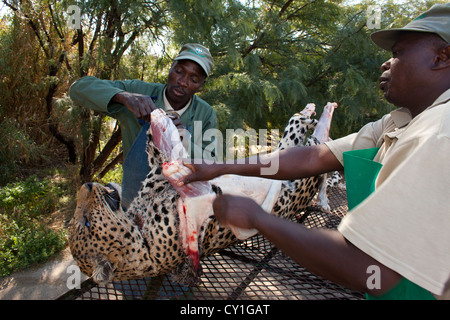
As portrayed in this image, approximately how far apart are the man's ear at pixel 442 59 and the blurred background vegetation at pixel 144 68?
2.52m

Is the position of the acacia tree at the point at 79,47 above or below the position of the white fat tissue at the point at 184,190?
above

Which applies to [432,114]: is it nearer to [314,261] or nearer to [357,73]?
[314,261]

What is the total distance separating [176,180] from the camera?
70.7 inches

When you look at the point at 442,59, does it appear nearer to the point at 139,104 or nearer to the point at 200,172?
the point at 200,172

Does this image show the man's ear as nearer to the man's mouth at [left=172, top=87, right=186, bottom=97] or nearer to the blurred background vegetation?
the man's mouth at [left=172, top=87, right=186, bottom=97]

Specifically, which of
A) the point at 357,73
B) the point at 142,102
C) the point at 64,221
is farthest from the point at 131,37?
the point at 357,73

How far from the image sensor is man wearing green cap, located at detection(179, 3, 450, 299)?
921 mm

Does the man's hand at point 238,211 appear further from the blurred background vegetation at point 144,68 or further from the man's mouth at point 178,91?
the blurred background vegetation at point 144,68

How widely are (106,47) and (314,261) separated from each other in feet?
13.0

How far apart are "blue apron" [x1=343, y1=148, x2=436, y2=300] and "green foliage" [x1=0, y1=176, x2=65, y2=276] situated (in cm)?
364

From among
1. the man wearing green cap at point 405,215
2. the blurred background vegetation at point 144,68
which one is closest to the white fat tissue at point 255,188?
the man wearing green cap at point 405,215

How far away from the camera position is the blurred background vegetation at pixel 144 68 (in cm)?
373

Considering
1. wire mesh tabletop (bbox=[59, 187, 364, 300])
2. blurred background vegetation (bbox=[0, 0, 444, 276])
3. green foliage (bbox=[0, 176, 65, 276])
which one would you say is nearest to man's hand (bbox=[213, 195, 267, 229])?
wire mesh tabletop (bbox=[59, 187, 364, 300])

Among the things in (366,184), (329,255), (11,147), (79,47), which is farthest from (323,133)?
(11,147)
